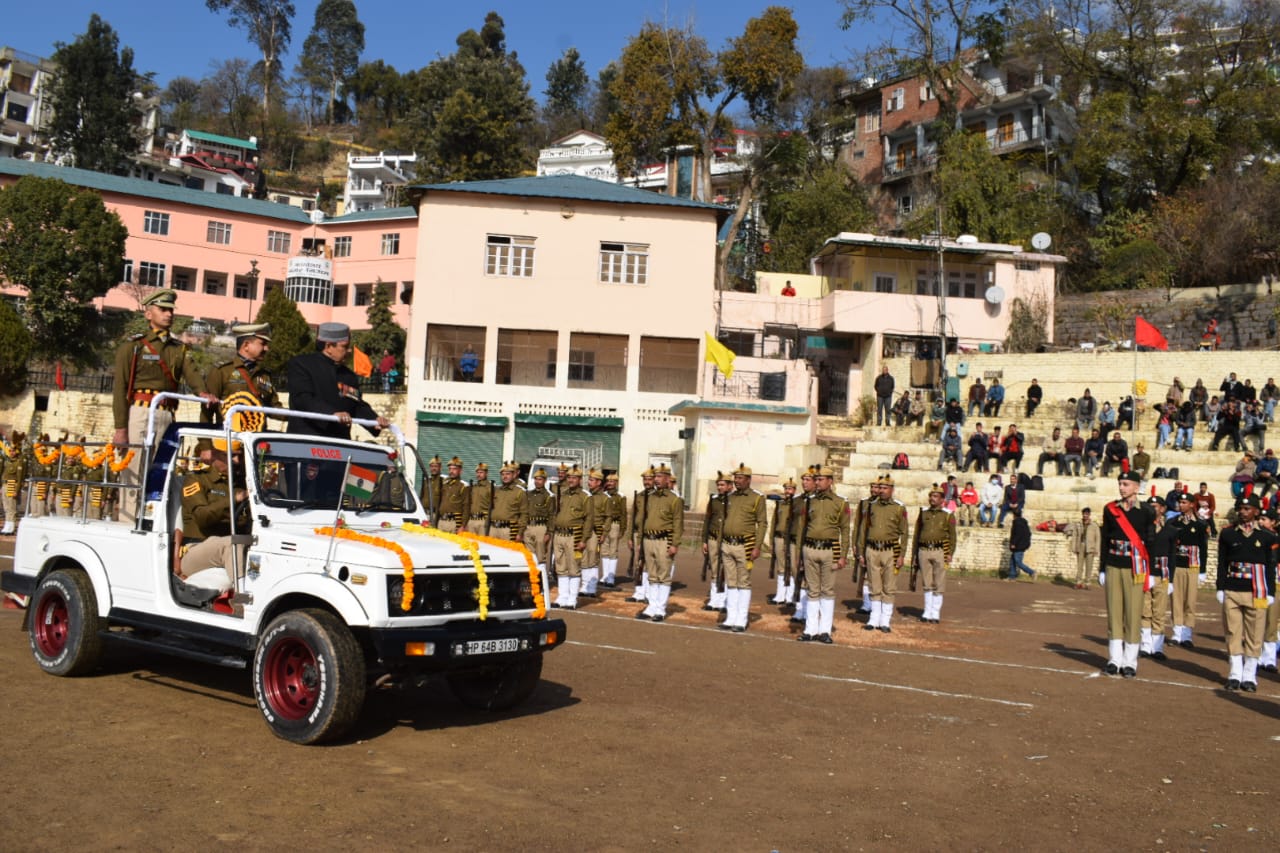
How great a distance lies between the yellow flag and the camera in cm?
3512

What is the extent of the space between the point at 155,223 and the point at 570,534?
5004cm

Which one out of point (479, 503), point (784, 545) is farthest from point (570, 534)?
point (784, 545)

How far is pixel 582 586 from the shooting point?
61.4 feet

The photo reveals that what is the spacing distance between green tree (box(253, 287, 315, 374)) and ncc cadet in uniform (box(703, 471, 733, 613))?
36.4 meters

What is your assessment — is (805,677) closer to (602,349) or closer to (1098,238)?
(602,349)

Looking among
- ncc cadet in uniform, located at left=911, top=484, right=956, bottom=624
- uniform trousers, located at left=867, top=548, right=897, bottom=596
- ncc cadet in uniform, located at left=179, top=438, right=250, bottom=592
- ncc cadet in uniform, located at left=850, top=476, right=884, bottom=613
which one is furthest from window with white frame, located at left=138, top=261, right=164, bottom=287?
ncc cadet in uniform, located at left=179, top=438, right=250, bottom=592

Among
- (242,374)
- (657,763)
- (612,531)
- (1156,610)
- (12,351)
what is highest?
(12,351)

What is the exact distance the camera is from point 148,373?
9844 millimetres

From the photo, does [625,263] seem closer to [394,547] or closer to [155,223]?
[155,223]

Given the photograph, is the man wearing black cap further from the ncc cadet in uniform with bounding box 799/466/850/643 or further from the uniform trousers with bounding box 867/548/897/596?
the uniform trousers with bounding box 867/548/897/596

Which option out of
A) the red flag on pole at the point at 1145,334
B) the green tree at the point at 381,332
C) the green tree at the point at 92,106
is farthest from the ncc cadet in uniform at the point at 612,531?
the green tree at the point at 92,106

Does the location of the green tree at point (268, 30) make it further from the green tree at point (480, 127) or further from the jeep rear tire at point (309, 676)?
the jeep rear tire at point (309, 676)

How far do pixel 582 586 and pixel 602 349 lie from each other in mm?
21199

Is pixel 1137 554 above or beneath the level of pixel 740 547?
above
